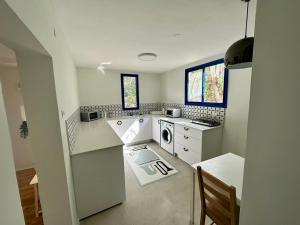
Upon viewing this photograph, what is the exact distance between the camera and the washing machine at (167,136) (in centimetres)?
316

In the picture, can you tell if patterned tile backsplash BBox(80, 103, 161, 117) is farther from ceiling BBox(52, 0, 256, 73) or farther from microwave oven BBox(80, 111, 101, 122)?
ceiling BBox(52, 0, 256, 73)

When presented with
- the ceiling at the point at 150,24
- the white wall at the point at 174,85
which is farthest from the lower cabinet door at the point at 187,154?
the ceiling at the point at 150,24

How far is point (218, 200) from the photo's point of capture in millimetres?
1013

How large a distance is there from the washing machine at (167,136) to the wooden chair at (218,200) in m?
1.98

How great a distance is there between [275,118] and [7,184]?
0.97 meters

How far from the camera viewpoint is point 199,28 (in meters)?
1.58

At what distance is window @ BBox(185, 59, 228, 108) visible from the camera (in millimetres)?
2600

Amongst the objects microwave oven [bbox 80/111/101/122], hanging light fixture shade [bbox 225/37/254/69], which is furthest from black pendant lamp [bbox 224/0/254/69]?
microwave oven [bbox 80/111/101/122]

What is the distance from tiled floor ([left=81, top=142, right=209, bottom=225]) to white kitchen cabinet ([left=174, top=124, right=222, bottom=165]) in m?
0.49

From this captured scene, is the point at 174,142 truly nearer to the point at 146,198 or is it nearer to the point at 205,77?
the point at 146,198

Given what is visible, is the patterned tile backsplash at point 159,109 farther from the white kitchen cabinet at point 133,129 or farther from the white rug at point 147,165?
the white rug at point 147,165

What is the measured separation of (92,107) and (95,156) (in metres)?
2.51

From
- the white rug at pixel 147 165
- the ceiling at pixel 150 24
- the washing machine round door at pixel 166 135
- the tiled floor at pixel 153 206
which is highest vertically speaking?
the ceiling at pixel 150 24

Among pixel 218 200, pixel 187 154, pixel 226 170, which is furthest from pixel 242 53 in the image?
pixel 187 154
